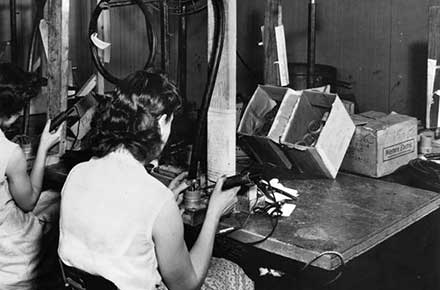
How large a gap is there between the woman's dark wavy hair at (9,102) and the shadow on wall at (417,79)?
3.14 m

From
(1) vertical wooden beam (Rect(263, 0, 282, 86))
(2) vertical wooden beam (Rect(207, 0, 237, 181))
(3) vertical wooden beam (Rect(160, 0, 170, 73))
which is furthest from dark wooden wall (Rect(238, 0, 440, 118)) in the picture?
(2) vertical wooden beam (Rect(207, 0, 237, 181))

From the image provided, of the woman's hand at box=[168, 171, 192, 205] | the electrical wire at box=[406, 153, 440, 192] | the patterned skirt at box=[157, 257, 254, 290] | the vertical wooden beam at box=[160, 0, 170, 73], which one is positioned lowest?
the patterned skirt at box=[157, 257, 254, 290]

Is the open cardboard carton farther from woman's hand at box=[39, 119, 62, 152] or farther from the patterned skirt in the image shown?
woman's hand at box=[39, 119, 62, 152]

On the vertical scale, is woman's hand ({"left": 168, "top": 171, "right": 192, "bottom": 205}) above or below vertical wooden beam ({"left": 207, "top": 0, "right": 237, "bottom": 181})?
below

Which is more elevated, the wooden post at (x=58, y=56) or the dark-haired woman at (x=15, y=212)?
the wooden post at (x=58, y=56)

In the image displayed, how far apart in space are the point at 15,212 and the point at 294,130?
1.27 meters

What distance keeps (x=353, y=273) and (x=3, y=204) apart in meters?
1.71

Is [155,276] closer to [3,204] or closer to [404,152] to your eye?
[3,204]

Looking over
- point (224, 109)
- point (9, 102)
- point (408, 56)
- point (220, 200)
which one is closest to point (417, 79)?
point (408, 56)

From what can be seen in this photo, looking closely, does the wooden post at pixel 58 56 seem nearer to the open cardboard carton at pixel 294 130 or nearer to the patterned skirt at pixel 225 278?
the open cardboard carton at pixel 294 130

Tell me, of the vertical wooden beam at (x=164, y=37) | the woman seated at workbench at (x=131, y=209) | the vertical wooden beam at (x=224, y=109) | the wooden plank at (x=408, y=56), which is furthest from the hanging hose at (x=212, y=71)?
the wooden plank at (x=408, y=56)

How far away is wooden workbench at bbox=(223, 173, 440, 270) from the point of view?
1.88 meters

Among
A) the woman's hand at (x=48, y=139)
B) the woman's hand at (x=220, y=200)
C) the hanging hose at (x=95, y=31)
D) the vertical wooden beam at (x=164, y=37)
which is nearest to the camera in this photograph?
the woman's hand at (x=220, y=200)

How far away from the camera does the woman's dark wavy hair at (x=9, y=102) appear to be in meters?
2.31
